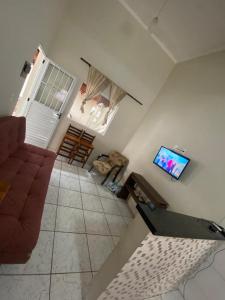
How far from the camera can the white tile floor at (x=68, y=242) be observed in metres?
1.40

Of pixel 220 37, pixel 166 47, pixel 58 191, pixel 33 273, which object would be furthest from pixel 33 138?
pixel 220 37

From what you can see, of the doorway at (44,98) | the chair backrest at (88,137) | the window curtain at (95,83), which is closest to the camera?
the doorway at (44,98)

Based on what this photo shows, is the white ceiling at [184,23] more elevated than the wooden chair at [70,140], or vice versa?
the white ceiling at [184,23]

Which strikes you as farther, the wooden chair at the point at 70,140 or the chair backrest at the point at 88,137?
the chair backrest at the point at 88,137

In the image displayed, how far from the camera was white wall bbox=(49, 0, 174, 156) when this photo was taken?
321 centimetres

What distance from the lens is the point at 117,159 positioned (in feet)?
13.7

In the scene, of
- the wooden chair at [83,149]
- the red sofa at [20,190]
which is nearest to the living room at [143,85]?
the wooden chair at [83,149]

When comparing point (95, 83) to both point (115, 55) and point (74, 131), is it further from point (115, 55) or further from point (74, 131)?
point (74, 131)

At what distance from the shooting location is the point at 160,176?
320cm

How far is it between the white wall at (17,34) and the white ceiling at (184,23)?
1.70 metres

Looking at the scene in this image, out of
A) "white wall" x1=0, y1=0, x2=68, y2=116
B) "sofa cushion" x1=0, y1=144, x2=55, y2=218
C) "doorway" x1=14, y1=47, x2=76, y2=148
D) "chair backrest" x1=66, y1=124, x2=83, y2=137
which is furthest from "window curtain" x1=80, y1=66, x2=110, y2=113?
"sofa cushion" x1=0, y1=144, x2=55, y2=218

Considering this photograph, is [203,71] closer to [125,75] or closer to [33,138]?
[125,75]

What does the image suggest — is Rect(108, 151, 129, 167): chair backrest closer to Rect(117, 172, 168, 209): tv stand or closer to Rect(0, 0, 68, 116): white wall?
Rect(117, 172, 168, 209): tv stand

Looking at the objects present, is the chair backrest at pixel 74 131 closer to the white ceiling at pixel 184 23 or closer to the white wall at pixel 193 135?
the white wall at pixel 193 135
